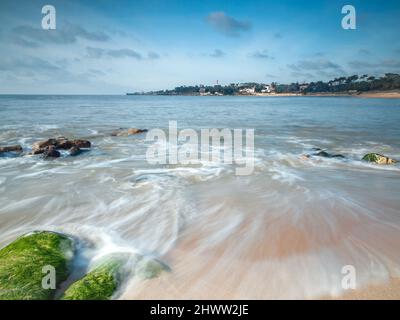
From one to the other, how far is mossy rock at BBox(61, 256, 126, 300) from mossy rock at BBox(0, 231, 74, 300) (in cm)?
31

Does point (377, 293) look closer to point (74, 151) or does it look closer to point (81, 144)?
point (74, 151)

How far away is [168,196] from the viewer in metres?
7.55

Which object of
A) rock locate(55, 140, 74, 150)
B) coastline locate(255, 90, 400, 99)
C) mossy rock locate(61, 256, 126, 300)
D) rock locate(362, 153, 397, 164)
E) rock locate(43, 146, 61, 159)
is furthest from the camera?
coastline locate(255, 90, 400, 99)

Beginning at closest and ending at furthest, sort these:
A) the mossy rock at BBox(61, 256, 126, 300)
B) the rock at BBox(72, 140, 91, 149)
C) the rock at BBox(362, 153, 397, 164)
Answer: the mossy rock at BBox(61, 256, 126, 300) → the rock at BBox(362, 153, 397, 164) → the rock at BBox(72, 140, 91, 149)

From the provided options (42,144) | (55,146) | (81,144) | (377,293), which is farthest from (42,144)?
(377,293)

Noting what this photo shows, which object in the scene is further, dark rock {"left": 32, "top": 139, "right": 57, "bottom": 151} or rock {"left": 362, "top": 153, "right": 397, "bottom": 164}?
dark rock {"left": 32, "top": 139, "right": 57, "bottom": 151}

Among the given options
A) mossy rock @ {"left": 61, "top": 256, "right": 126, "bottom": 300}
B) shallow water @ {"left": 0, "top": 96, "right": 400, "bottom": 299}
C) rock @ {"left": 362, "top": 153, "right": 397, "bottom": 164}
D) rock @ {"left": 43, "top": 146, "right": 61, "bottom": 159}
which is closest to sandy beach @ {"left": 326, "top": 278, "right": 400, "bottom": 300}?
shallow water @ {"left": 0, "top": 96, "right": 400, "bottom": 299}

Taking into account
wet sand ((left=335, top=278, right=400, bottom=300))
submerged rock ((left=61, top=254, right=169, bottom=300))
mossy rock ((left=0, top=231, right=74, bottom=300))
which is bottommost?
wet sand ((left=335, top=278, right=400, bottom=300))

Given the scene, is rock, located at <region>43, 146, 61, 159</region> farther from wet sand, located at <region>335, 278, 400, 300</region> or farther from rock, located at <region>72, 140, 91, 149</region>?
wet sand, located at <region>335, 278, 400, 300</region>

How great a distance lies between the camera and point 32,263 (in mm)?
4219

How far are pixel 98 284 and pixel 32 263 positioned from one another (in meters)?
1.14

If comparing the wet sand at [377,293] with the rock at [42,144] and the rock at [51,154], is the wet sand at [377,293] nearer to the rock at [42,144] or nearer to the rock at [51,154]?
the rock at [51,154]

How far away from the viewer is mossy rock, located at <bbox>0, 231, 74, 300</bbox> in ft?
12.1

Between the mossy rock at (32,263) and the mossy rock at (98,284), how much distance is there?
1.02ft
